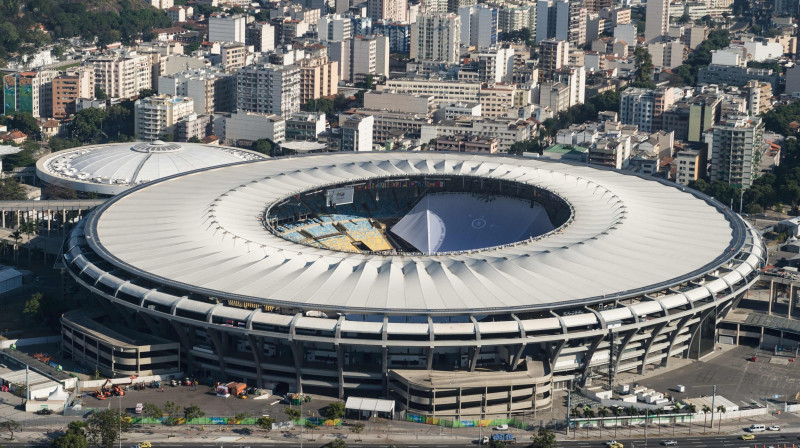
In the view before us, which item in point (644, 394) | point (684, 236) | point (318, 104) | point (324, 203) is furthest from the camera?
point (318, 104)

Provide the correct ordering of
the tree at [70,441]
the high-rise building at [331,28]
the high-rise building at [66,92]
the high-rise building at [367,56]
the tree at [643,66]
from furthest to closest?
the high-rise building at [331,28]
the high-rise building at [367,56]
the tree at [643,66]
the high-rise building at [66,92]
the tree at [70,441]

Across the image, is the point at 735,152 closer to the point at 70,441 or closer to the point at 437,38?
the point at 437,38

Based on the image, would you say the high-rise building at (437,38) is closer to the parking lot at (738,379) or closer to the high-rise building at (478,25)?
the high-rise building at (478,25)

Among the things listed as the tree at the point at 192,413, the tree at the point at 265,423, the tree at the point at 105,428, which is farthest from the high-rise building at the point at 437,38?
the tree at the point at 105,428

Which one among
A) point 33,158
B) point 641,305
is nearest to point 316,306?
point 641,305

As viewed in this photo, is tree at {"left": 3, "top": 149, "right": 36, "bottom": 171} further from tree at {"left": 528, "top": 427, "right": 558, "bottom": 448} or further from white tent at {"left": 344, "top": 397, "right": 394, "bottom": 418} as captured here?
tree at {"left": 528, "top": 427, "right": 558, "bottom": 448}

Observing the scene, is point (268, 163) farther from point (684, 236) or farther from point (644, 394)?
point (644, 394)
